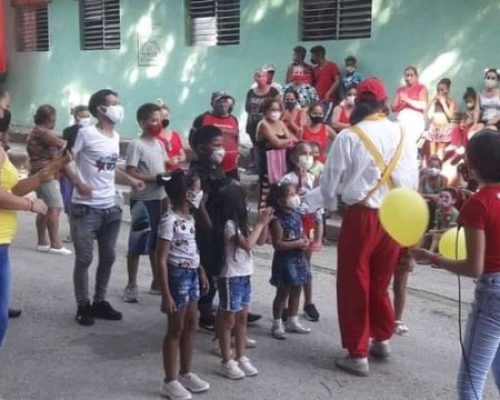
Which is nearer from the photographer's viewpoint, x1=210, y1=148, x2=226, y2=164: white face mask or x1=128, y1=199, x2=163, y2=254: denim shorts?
x1=210, y1=148, x2=226, y2=164: white face mask

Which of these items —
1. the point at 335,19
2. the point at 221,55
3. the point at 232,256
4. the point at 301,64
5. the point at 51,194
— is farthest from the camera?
the point at 221,55

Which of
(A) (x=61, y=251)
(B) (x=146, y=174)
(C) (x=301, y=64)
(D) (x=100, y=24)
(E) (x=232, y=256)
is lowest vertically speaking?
(A) (x=61, y=251)

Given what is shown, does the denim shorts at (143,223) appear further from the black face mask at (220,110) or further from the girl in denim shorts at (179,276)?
the girl in denim shorts at (179,276)

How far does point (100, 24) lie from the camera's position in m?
15.1

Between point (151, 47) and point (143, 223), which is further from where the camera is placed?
point (151, 47)

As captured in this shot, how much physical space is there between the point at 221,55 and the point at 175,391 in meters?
9.09

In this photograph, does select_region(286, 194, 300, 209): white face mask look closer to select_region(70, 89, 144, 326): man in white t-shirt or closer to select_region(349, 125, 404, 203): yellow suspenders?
select_region(349, 125, 404, 203): yellow suspenders

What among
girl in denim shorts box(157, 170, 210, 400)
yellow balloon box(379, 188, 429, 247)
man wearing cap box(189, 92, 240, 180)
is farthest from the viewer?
man wearing cap box(189, 92, 240, 180)

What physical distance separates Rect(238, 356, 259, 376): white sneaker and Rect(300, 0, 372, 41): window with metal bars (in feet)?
23.0

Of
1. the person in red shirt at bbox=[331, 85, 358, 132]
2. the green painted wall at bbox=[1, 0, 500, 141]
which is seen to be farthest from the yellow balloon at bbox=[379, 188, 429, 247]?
the green painted wall at bbox=[1, 0, 500, 141]

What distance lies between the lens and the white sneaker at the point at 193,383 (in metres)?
4.36

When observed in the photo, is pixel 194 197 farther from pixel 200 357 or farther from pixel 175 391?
pixel 200 357

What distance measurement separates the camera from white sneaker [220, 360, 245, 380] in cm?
455

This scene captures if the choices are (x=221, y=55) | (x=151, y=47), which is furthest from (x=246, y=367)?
(x=151, y=47)
